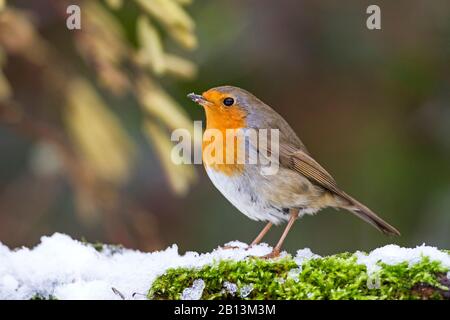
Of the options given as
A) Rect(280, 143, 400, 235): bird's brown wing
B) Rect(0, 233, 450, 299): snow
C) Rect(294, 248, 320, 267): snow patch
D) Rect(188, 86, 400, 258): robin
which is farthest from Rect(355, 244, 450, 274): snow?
Rect(280, 143, 400, 235): bird's brown wing

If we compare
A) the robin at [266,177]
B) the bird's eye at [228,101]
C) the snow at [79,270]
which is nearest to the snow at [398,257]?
the snow at [79,270]

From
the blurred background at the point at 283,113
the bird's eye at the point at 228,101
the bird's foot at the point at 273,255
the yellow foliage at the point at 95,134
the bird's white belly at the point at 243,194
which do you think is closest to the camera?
the bird's foot at the point at 273,255

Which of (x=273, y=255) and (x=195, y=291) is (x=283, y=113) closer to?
(x=273, y=255)

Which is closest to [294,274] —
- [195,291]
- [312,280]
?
[312,280]

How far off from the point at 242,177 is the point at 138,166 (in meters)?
2.49

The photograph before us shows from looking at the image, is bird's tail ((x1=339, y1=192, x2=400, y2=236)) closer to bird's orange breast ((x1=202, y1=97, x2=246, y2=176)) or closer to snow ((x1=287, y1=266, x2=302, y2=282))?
bird's orange breast ((x1=202, y1=97, x2=246, y2=176))

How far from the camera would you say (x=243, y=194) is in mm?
3359

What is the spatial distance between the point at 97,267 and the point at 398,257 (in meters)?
1.13

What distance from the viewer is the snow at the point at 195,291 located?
8.41 feet

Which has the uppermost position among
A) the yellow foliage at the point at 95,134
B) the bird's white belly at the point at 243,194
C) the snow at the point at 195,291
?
the yellow foliage at the point at 95,134

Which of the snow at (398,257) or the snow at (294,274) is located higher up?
the snow at (398,257)

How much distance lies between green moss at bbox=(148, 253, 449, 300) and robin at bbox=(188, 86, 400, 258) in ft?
2.32

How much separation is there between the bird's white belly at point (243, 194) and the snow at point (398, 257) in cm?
72

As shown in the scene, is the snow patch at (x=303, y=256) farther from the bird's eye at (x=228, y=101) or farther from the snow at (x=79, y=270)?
the bird's eye at (x=228, y=101)
